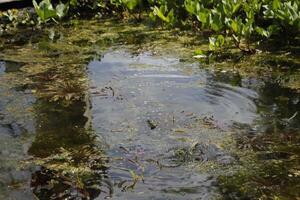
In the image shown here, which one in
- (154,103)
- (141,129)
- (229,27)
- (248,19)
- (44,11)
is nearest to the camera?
(141,129)

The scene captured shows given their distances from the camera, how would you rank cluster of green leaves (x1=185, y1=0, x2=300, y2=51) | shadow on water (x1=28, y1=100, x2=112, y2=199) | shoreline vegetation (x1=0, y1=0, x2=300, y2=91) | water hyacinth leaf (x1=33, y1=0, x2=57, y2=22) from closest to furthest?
shadow on water (x1=28, y1=100, x2=112, y2=199)
shoreline vegetation (x1=0, y1=0, x2=300, y2=91)
cluster of green leaves (x1=185, y1=0, x2=300, y2=51)
water hyacinth leaf (x1=33, y1=0, x2=57, y2=22)

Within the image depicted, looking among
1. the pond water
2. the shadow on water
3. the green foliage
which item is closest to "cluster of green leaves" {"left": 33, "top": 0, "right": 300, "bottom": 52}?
the green foliage

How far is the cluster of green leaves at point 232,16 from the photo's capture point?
4.51m

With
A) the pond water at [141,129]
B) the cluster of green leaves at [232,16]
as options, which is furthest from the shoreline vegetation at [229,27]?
the pond water at [141,129]

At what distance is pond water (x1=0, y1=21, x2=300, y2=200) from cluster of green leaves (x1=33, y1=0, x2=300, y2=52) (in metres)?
0.43

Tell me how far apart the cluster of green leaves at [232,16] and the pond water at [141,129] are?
427mm

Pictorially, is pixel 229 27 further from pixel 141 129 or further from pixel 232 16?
pixel 141 129

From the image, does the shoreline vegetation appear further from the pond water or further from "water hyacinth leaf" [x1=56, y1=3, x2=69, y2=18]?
the pond water

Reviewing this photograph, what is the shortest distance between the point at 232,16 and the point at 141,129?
8.53 ft

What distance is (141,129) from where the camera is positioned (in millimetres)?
3006

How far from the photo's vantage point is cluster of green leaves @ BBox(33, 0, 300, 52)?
14.8ft

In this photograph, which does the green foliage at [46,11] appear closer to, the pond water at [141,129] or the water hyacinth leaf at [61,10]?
the water hyacinth leaf at [61,10]

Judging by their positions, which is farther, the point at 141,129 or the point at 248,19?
the point at 248,19

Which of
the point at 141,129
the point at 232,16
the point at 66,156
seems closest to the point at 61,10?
the point at 232,16
